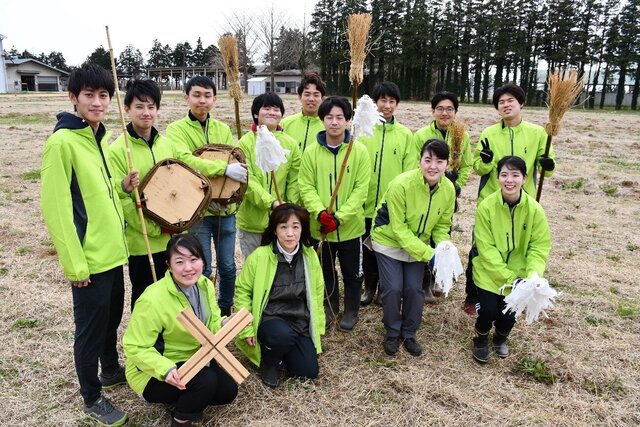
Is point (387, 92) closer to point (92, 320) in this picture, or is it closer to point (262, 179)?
point (262, 179)

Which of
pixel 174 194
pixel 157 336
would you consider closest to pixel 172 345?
pixel 157 336

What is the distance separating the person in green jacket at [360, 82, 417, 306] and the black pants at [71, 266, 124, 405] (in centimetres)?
236

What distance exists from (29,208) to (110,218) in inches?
248

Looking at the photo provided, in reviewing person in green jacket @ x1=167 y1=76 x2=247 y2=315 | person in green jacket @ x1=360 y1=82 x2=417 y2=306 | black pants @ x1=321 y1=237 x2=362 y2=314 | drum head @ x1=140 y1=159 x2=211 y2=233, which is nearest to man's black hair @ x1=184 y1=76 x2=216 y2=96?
person in green jacket @ x1=167 y1=76 x2=247 y2=315

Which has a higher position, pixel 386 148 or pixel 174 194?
pixel 386 148

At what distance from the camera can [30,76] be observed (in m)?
55.6

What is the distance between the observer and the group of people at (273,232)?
8.96ft

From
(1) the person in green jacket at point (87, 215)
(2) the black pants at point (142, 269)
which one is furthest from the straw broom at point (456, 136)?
(1) the person in green jacket at point (87, 215)

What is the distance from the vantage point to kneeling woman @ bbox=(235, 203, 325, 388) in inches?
136

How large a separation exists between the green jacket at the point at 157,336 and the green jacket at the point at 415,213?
1635 millimetres

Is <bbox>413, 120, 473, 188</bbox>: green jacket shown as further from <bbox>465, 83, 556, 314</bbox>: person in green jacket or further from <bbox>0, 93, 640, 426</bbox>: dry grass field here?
<bbox>0, 93, 640, 426</bbox>: dry grass field

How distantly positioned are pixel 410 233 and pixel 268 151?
4.40 ft

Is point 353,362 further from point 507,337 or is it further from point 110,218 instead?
point 110,218

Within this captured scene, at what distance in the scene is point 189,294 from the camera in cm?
304
